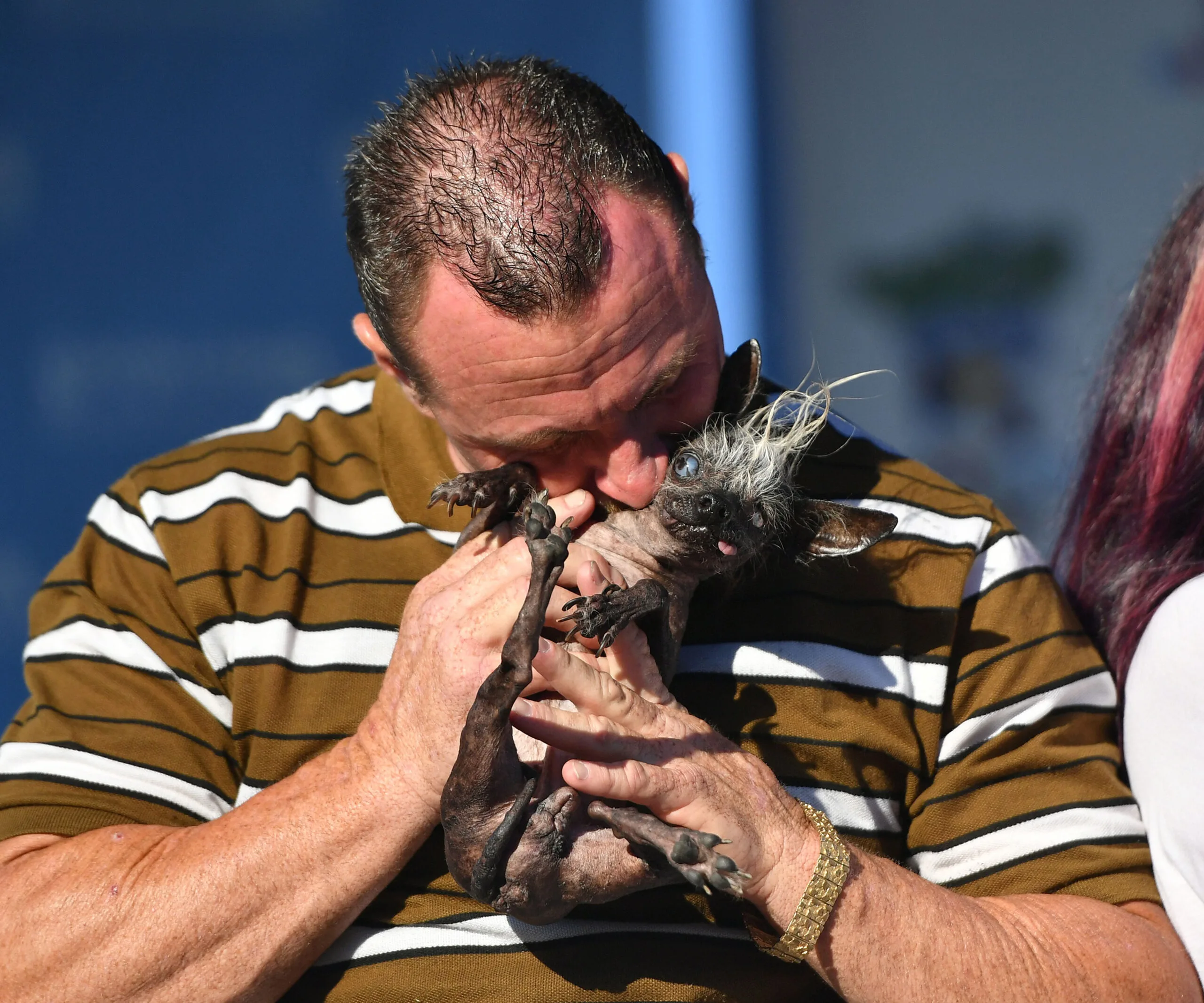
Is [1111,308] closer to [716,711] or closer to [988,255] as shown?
[988,255]

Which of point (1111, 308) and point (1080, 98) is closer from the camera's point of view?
point (1111, 308)

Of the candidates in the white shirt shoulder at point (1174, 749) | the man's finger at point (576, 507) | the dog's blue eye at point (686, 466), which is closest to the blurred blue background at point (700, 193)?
the white shirt shoulder at point (1174, 749)

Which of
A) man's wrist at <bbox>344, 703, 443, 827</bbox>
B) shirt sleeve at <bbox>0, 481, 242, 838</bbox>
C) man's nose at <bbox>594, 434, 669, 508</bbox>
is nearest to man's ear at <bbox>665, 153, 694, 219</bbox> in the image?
man's nose at <bbox>594, 434, 669, 508</bbox>

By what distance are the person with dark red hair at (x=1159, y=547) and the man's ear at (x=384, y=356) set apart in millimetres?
1080

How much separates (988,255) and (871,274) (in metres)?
0.36

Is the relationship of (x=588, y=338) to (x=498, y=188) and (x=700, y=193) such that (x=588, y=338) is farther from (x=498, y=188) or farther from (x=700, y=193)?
(x=700, y=193)

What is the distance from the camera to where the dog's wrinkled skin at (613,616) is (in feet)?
4.32

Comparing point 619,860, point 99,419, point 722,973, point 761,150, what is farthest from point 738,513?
point 761,150

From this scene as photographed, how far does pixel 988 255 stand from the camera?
12.3 feet

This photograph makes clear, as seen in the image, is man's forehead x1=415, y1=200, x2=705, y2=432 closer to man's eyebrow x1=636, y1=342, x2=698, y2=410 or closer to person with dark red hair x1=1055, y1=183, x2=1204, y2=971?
man's eyebrow x1=636, y1=342, x2=698, y2=410

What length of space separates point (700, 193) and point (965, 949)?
2.63 metres

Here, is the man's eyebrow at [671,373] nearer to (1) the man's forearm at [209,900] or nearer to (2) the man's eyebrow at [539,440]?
(2) the man's eyebrow at [539,440]

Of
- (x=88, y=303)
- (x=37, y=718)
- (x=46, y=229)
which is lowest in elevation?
(x=37, y=718)

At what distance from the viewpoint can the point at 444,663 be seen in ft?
4.66
